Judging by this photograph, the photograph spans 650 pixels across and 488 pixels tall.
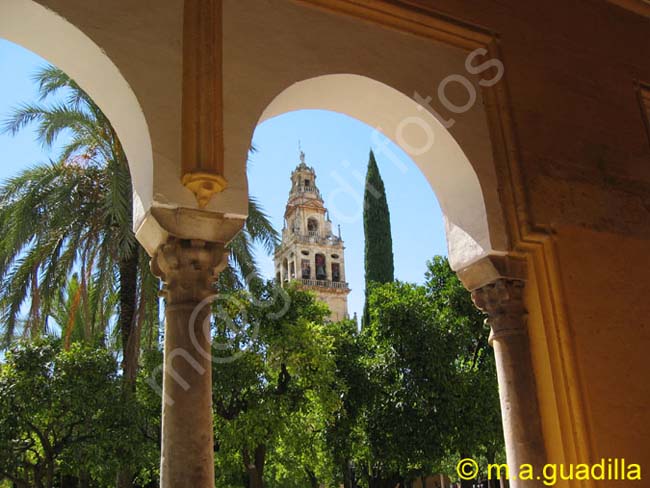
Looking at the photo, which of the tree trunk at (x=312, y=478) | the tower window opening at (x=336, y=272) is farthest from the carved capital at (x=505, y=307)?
the tower window opening at (x=336, y=272)

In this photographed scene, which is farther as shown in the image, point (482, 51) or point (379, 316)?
point (379, 316)

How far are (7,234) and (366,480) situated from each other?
8.61m

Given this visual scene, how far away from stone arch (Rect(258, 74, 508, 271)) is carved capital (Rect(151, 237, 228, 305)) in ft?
3.76

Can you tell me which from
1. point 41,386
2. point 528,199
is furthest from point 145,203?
point 41,386

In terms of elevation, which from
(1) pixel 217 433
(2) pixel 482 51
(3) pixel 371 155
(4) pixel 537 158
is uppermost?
(3) pixel 371 155

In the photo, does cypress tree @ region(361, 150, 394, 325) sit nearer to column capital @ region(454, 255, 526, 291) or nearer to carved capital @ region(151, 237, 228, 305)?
column capital @ region(454, 255, 526, 291)

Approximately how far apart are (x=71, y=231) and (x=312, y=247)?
34792 mm

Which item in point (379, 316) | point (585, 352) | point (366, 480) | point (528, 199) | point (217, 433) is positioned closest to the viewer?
point (585, 352)

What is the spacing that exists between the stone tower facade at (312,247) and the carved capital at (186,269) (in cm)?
3844

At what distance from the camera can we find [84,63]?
3.73 metres

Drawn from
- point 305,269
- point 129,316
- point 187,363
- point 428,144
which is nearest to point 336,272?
point 305,269

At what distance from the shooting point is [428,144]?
486cm

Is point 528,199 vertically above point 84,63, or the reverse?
→ point 84,63

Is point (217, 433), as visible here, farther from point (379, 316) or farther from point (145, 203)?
point (145, 203)
